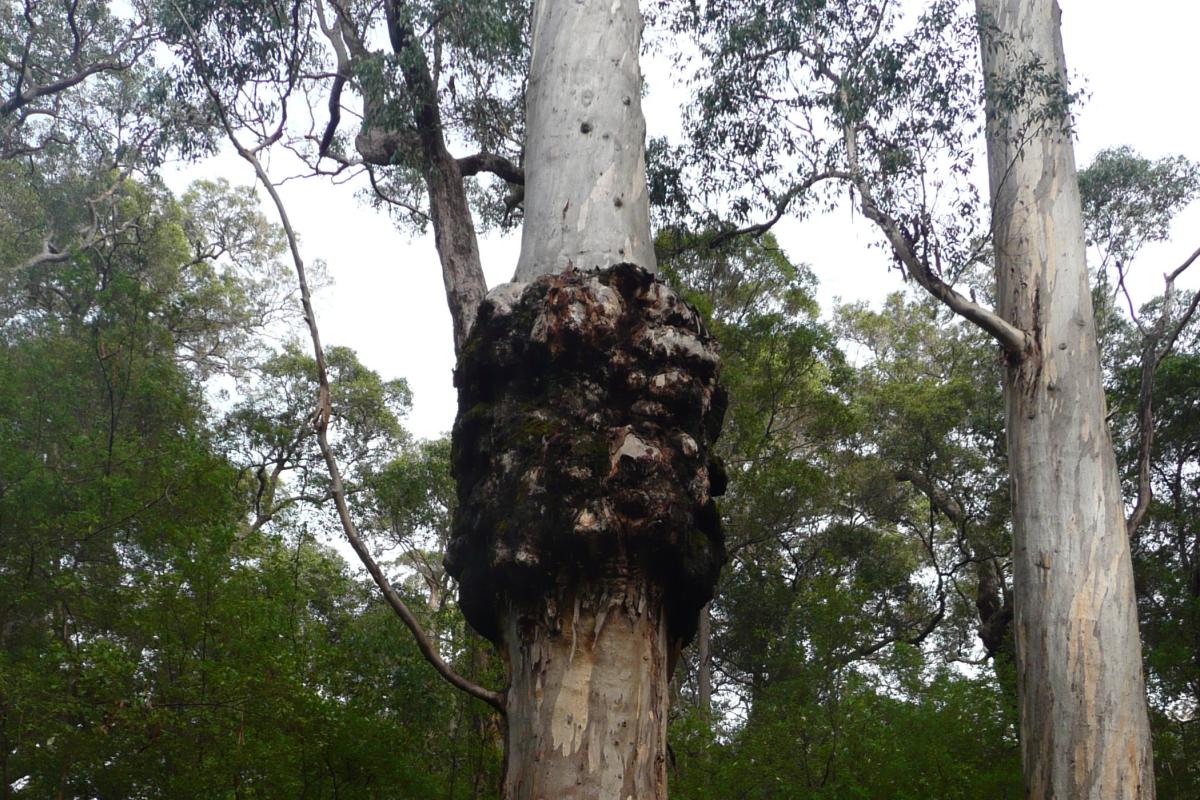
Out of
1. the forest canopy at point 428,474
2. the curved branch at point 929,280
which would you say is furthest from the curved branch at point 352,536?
the curved branch at point 929,280

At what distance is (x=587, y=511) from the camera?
2648 millimetres

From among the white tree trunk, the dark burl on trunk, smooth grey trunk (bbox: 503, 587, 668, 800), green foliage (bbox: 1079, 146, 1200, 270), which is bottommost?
smooth grey trunk (bbox: 503, 587, 668, 800)

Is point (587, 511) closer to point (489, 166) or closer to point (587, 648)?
point (587, 648)

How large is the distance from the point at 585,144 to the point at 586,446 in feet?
4.15

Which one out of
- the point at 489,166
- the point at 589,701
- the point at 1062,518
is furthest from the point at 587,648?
the point at 489,166

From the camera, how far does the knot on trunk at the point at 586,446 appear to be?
2.68 metres

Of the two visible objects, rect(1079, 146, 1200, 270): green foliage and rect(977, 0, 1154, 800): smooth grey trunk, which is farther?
rect(1079, 146, 1200, 270): green foliage

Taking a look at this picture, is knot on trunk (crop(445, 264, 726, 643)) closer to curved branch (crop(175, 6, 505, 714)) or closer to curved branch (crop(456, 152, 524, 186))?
curved branch (crop(175, 6, 505, 714))

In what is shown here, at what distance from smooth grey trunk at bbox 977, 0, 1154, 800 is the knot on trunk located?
3.28 metres

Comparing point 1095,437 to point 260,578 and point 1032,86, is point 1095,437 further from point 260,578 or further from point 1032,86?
point 260,578

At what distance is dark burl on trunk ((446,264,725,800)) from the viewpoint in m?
2.56

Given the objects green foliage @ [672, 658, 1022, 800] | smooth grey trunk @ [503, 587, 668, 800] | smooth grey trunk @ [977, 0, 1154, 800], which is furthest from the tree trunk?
green foliage @ [672, 658, 1022, 800]

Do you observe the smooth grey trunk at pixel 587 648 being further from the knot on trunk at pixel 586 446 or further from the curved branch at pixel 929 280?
the curved branch at pixel 929 280

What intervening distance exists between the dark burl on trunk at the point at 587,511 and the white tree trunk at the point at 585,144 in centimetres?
24
